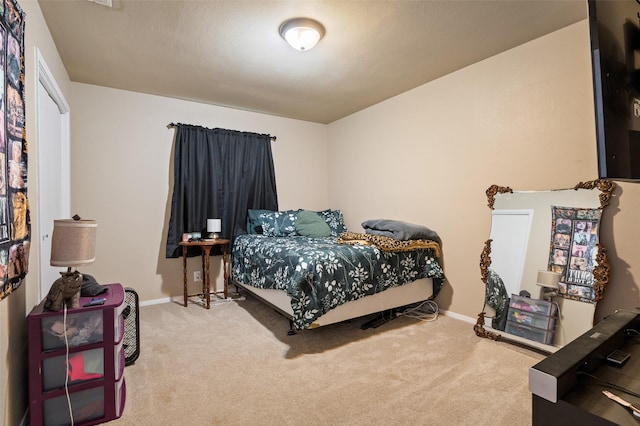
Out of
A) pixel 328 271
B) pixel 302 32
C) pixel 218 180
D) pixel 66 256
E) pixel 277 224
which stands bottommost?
pixel 328 271

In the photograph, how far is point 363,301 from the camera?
2.74m

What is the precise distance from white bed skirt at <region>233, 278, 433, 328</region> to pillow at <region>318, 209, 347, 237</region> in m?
1.45

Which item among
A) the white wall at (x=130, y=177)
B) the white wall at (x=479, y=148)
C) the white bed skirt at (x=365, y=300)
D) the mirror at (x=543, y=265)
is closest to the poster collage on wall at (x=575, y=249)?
the mirror at (x=543, y=265)

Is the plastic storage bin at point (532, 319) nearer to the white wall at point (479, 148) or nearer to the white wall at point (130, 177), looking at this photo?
the white wall at point (479, 148)

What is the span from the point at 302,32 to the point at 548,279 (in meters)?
2.58

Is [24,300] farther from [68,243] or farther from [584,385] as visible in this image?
[584,385]

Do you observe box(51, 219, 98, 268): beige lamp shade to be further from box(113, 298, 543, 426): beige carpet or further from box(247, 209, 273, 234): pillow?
box(247, 209, 273, 234): pillow

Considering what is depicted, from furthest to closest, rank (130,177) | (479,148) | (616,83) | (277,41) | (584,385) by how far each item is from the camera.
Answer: (130,177), (479,148), (277,41), (616,83), (584,385)

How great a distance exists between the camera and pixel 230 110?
4191 millimetres

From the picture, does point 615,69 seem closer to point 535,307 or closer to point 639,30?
point 639,30

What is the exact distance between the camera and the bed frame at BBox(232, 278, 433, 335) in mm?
2588

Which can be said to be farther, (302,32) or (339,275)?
(339,275)

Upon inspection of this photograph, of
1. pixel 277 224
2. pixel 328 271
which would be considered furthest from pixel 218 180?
pixel 328 271

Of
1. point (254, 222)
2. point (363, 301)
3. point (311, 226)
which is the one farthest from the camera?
point (254, 222)
